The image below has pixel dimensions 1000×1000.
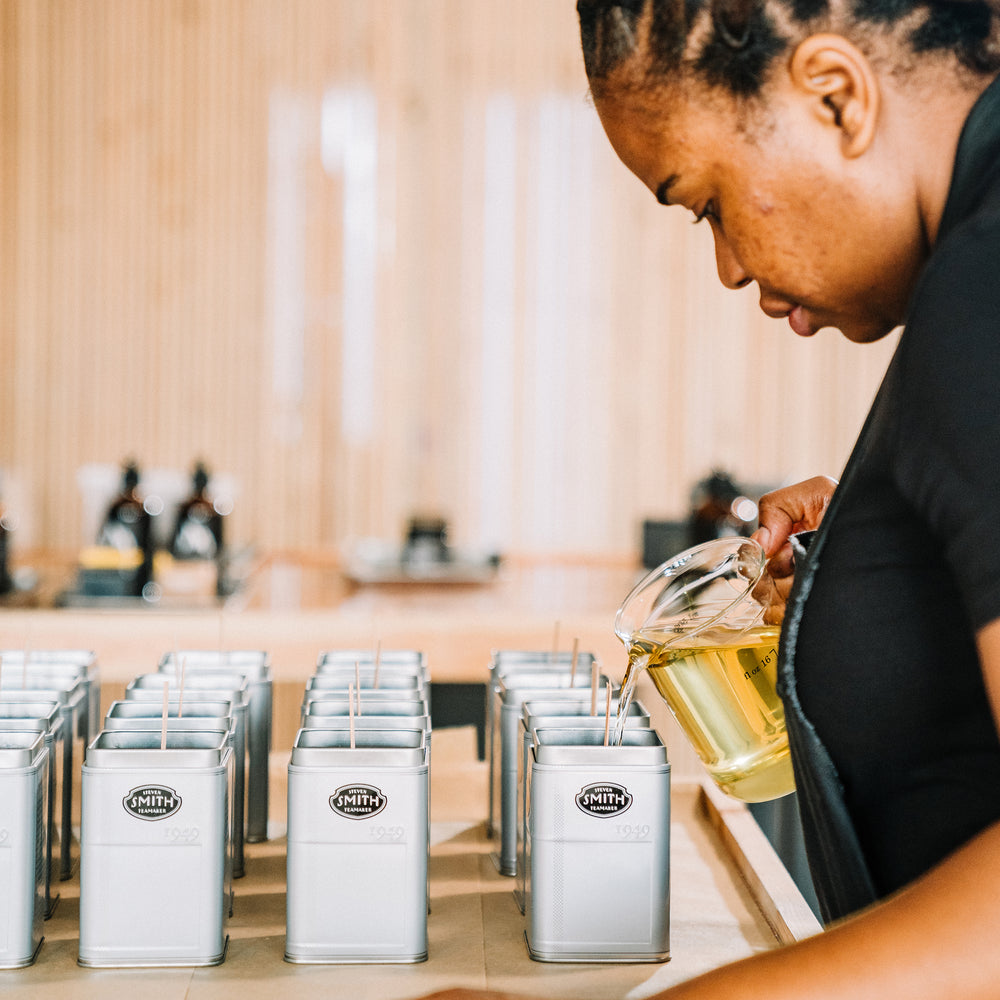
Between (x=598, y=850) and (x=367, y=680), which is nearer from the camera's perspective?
(x=598, y=850)

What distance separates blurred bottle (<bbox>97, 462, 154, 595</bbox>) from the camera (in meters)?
2.67

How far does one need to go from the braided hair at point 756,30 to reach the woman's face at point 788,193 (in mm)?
15

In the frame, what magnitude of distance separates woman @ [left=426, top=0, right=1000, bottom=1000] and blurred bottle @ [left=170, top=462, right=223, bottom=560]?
86.1 inches

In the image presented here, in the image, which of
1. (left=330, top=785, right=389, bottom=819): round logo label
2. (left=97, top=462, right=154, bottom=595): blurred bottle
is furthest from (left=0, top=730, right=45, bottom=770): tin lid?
(left=97, top=462, right=154, bottom=595): blurred bottle

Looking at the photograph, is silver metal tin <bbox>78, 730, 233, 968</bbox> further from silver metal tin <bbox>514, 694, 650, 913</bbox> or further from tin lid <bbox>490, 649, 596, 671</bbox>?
tin lid <bbox>490, 649, 596, 671</bbox>

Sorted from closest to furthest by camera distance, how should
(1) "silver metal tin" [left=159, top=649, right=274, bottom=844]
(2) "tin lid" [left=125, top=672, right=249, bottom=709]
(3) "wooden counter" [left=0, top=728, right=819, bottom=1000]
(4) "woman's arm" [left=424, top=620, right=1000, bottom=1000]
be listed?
(4) "woman's arm" [left=424, top=620, right=1000, bottom=1000], (3) "wooden counter" [left=0, top=728, right=819, bottom=1000], (2) "tin lid" [left=125, top=672, right=249, bottom=709], (1) "silver metal tin" [left=159, top=649, right=274, bottom=844]

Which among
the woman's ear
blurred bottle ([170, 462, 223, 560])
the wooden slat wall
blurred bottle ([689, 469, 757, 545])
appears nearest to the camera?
the woman's ear

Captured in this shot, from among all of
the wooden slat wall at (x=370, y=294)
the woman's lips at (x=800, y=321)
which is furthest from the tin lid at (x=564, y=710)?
the wooden slat wall at (x=370, y=294)

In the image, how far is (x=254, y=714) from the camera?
1.21m

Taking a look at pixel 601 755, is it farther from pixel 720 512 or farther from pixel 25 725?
pixel 720 512

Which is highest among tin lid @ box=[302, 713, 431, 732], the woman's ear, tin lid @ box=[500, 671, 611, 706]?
the woman's ear

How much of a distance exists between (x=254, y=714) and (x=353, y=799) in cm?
38

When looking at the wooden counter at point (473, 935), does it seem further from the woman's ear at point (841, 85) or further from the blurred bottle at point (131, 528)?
the blurred bottle at point (131, 528)

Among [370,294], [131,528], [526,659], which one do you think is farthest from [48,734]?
[370,294]
